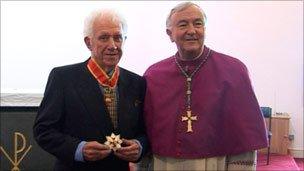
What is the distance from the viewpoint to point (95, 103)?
167cm

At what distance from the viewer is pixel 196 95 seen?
73.7 inches

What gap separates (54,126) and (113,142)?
0.81ft

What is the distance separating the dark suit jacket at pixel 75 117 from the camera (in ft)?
5.26

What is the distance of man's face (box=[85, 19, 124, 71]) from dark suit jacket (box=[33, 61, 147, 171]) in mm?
115

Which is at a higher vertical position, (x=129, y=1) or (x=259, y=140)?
(x=129, y=1)

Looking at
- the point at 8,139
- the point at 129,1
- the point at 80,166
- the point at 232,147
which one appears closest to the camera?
the point at 80,166

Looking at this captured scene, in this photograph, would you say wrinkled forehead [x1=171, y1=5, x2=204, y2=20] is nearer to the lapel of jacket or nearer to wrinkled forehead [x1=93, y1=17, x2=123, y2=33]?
wrinkled forehead [x1=93, y1=17, x2=123, y2=33]

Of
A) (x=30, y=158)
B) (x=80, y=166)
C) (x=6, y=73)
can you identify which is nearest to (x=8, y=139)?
(x=30, y=158)

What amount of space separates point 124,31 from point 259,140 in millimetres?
772

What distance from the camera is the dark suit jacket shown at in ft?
5.26

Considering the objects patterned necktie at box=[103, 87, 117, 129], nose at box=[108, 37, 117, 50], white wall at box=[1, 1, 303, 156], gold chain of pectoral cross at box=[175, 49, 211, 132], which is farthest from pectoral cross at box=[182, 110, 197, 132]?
white wall at box=[1, 1, 303, 156]

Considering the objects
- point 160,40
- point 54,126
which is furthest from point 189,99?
point 160,40

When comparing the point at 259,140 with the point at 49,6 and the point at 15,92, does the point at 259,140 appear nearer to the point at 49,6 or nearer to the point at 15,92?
the point at 15,92

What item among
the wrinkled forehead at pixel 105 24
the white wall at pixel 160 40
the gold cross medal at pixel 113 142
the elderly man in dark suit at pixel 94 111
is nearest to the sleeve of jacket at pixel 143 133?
the elderly man in dark suit at pixel 94 111
